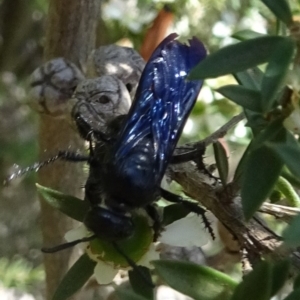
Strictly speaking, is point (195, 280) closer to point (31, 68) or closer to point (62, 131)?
point (62, 131)

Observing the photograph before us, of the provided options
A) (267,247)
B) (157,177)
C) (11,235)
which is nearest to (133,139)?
(157,177)

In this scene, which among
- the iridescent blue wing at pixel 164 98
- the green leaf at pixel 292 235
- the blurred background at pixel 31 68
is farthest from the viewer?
the blurred background at pixel 31 68

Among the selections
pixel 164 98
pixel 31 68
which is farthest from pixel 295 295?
pixel 31 68

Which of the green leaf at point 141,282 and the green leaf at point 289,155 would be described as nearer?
the green leaf at point 289,155

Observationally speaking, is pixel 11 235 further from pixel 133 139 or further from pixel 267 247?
pixel 267 247

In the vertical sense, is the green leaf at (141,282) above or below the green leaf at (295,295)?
below

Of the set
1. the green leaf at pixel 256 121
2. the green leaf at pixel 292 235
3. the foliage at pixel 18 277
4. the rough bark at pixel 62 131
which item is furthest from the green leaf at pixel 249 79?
the foliage at pixel 18 277

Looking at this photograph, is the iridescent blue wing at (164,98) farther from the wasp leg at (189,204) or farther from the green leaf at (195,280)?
the green leaf at (195,280)
